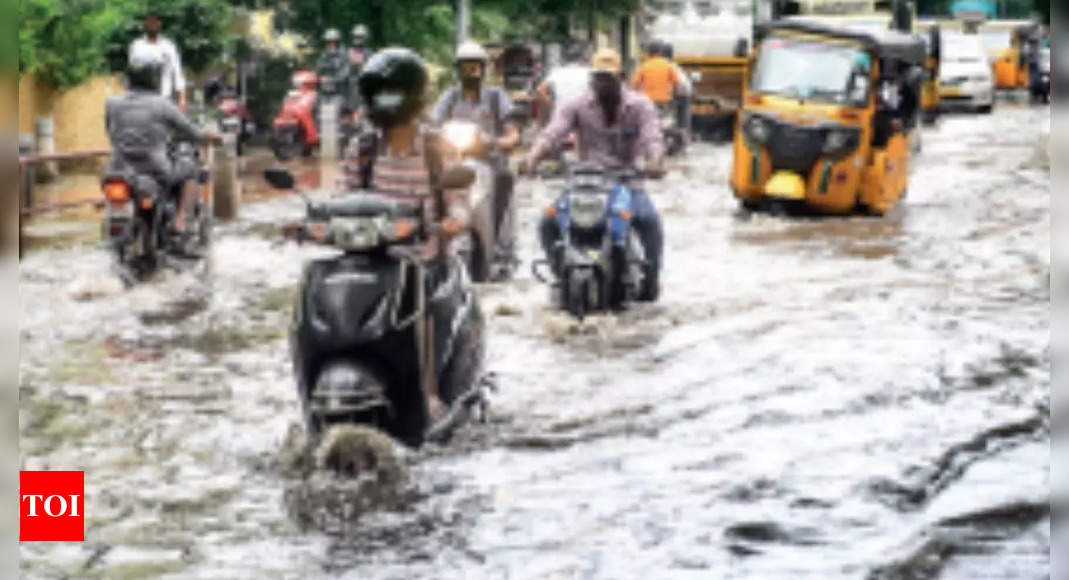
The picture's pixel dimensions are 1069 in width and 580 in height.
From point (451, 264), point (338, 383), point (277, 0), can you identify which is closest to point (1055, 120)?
point (338, 383)

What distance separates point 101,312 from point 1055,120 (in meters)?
11.2

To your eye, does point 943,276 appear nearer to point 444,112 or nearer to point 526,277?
point 526,277

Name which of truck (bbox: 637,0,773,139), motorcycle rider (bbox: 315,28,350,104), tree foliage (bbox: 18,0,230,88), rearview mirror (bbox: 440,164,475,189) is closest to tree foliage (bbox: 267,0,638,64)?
motorcycle rider (bbox: 315,28,350,104)

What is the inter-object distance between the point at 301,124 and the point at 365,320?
1966 centimetres

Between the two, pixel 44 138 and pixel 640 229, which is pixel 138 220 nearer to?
pixel 640 229

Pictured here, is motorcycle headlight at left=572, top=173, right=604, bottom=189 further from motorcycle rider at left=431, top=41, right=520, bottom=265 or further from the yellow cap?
motorcycle rider at left=431, top=41, right=520, bottom=265

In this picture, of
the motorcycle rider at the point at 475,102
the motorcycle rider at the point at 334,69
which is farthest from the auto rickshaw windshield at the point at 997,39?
the motorcycle rider at the point at 475,102

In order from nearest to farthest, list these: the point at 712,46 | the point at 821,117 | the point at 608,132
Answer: the point at 608,132
the point at 821,117
the point at 712,46

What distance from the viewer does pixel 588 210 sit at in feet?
39.2

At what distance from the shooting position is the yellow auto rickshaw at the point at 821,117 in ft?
61.8

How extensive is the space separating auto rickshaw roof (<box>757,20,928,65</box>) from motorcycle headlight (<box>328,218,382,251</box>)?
39.9 feet

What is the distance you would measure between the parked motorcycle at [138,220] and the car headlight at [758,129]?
21.1ft

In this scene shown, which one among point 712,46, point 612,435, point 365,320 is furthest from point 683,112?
point 365,320

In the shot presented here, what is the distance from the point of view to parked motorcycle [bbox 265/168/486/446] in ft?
24.4
